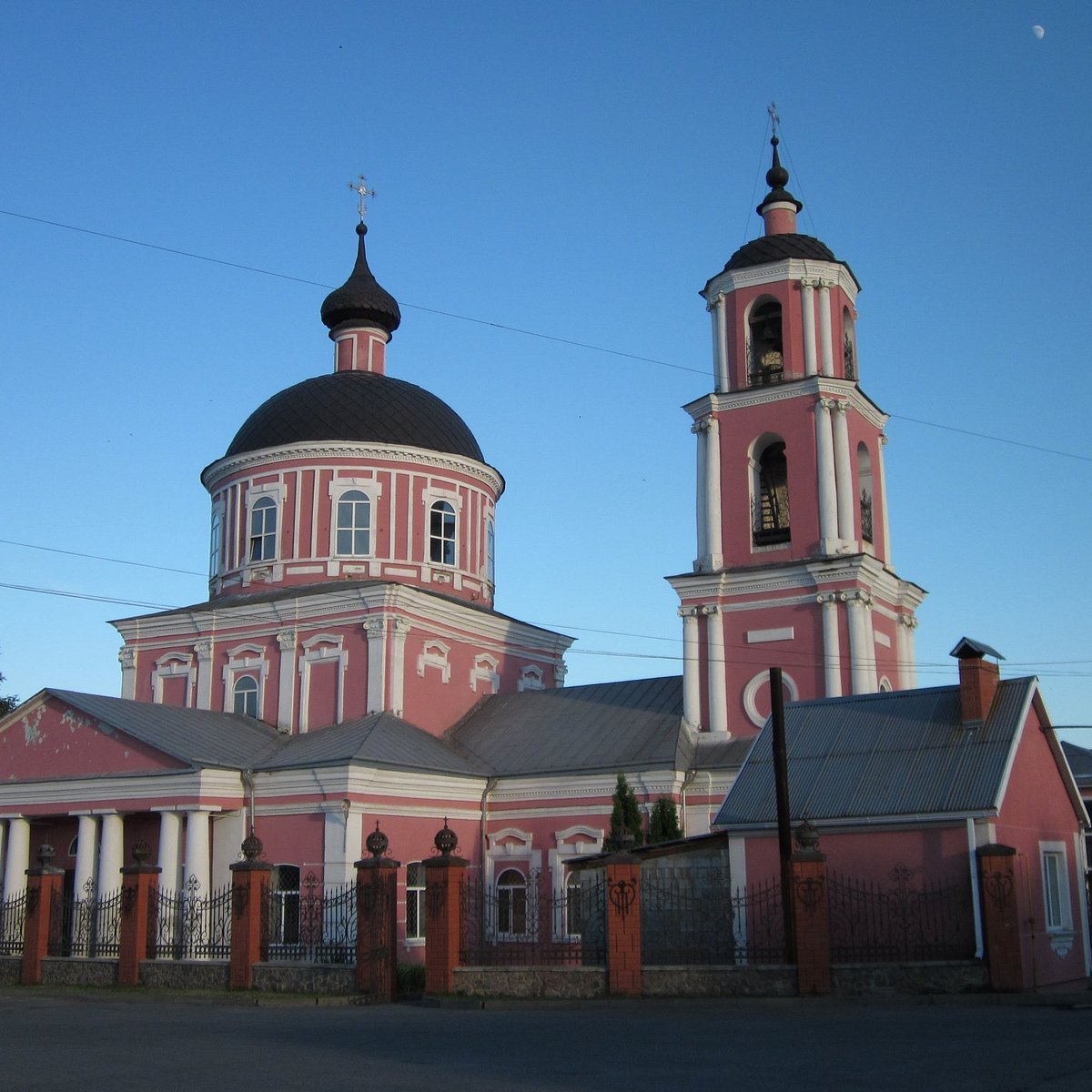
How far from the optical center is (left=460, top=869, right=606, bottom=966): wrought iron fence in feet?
58.5

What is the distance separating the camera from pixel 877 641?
84.0ft

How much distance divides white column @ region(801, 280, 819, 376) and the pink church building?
0.05 meters

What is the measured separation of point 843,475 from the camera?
83.0 ft

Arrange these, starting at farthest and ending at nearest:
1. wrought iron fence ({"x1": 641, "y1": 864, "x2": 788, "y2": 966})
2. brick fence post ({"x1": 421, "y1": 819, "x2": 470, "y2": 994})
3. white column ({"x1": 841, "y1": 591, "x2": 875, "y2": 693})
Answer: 1. white column ({"x1": 841, "y1": 591, "x2": 875, "y2": 693})
2. wrought iron fence ({"x1": 641, "y1": 864, "x2": 788, "y2": 966})
3. brick fence post ({"x1": 421, "y1": 819, "x2": 470, "y2": 994})

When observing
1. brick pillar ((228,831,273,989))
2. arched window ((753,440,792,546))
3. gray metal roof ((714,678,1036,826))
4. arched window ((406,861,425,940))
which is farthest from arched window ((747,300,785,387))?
brick pillar ((228,831,273,989))

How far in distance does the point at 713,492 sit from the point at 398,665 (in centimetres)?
738

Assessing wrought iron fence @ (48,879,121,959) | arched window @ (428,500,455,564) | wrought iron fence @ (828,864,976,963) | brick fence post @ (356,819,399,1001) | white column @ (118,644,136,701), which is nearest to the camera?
wrought iron fence @ (828,864,976,963)

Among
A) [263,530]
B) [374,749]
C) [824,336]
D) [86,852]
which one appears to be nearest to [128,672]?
[263,530]

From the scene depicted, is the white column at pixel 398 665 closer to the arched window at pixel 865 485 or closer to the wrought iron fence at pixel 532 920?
the wrought iron fence at pixel 532 920

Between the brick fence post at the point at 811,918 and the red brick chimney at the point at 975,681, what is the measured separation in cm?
331

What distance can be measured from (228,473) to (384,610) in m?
6.28

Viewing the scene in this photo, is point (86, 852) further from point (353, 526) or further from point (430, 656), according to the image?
point (353, 526)

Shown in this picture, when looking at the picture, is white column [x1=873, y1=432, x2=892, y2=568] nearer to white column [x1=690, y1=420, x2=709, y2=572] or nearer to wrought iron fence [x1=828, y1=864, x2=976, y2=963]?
white column [x1=690, y1=420, x2=709, y2=572]

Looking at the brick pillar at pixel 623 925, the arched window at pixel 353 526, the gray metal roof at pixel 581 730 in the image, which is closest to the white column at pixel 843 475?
the gray metal roof at pixel 581 730
